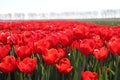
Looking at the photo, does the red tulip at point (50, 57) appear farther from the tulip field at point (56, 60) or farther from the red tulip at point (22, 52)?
the red tulip at point (22, 52)

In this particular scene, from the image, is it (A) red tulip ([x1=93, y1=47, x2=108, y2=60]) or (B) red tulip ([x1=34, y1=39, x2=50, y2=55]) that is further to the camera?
(A) red tulip ([x1=93, y1=47, x2=108, y2=60])

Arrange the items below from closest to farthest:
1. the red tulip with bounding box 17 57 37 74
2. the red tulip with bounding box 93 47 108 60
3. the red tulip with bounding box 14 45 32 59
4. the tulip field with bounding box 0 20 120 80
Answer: the red tulip with bounding box 17 57 37 74
the tulip field with bounding box 0 20 120 80
the red tulip with bounding box 14 45 32 59
the red tulip with bounding box 93 47 108 60

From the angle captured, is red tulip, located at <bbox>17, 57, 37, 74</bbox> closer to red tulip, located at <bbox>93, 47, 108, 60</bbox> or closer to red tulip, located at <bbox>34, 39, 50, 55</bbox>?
red tulip, located at <bbox>34, 39, 50, 55</bbox>

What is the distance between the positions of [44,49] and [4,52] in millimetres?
410

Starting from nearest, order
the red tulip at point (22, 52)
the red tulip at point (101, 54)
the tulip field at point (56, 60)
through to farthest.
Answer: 1. the tulip field at point (56, 60)
2. the red tulip at point (22, 52)
3. the red tulip at point (101, 54)

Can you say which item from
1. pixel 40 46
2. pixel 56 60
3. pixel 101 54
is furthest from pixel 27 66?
pixel 101 54

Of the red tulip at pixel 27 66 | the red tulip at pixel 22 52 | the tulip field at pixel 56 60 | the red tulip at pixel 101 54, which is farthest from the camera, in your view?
the red tulip at pixel 101 54

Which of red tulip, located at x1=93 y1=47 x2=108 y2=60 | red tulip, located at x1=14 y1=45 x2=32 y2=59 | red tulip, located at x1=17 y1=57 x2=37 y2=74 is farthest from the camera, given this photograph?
red tulip, located at x1=93 y1=47 x2=108 y2=60

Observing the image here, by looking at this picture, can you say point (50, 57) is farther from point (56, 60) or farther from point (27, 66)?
point (27, 66)

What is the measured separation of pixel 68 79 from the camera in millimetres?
2939

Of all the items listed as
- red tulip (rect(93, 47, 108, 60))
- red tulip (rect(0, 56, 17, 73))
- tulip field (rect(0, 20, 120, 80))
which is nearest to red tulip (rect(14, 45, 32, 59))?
tulip field (rect(0, 20, 120, 80))

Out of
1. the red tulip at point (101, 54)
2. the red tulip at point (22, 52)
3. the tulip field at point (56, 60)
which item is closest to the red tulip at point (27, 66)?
the tulip field at point (56, 60)

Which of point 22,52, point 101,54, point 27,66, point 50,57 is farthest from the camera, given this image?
point 101,54

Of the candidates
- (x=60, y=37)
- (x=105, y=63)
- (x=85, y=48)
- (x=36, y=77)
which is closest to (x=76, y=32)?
(x=60, y=37)
